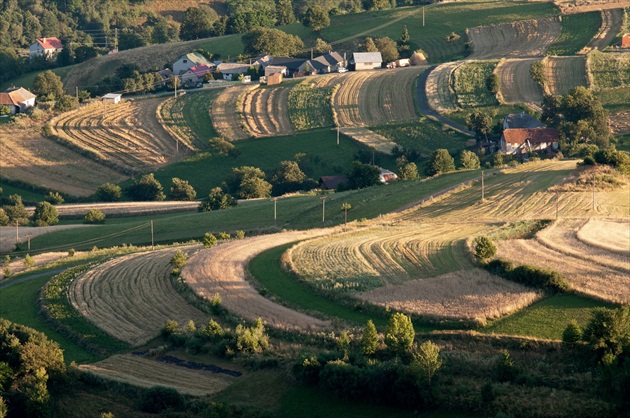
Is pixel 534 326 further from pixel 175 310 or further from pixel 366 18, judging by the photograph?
pixel 366 18

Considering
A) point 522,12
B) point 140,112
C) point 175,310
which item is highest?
point 522,12

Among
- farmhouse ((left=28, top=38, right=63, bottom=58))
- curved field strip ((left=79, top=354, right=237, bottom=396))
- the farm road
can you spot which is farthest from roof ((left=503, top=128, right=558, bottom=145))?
farmhouse ((left=28, top=38, right=63, bottom=58))

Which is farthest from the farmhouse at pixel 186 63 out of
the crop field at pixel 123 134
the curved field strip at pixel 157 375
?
the curved field strip at pixel 157 375

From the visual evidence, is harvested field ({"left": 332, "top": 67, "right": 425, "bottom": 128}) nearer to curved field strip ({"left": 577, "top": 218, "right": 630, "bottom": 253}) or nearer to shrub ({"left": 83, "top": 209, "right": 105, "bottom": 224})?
shrub ({"left": 83, "top": 209, "right": 105, "bottom": 224})

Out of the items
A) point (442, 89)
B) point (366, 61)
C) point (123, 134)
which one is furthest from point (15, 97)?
point (442, 89)

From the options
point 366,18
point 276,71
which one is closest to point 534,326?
point 276,71

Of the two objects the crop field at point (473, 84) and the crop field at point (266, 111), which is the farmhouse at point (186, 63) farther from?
the crop field at point (473, 84)
